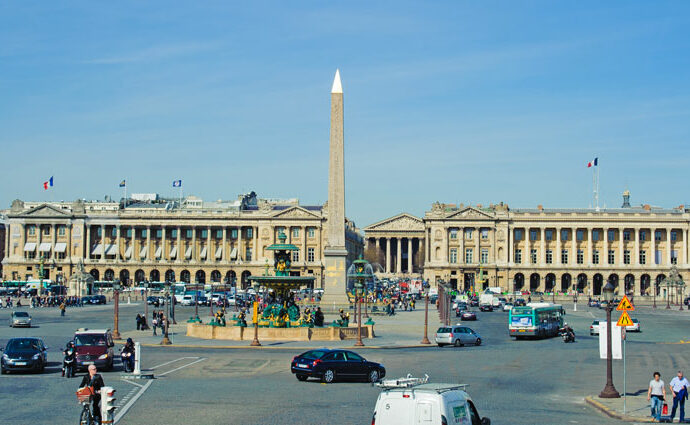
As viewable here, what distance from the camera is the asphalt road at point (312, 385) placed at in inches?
846

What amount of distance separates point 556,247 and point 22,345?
420ft

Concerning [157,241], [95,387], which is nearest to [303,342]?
[95,387]

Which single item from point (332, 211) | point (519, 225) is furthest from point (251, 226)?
point (332, 211)

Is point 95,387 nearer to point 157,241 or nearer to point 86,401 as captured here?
point 86,401

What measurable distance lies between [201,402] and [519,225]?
13171cm

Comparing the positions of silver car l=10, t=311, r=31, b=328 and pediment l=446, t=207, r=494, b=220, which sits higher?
pediment l=446, t=207, r=494, b=220

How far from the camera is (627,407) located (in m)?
23.9

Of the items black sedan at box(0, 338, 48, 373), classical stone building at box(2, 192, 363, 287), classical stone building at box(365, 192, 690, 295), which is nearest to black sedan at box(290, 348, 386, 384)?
black sedan at box(0, 338, 48, 373)

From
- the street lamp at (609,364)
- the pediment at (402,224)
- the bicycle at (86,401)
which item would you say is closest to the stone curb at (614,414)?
the street lamp at (609,364)

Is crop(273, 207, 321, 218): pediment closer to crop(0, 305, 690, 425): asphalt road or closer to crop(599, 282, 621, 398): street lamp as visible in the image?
crop(0, 305, 690, 425): asphalt road

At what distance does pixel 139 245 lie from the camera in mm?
158375

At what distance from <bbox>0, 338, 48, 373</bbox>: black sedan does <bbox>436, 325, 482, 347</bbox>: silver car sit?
73.0 ft

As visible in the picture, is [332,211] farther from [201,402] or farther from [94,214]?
[94,214]

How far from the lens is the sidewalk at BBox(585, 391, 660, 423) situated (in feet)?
72.8
